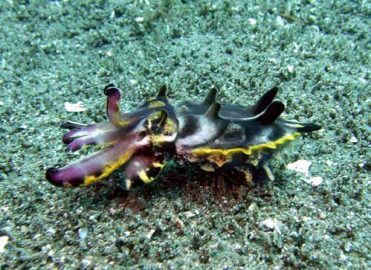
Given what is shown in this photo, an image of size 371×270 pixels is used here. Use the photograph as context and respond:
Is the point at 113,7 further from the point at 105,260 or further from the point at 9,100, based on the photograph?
the point at 105,260

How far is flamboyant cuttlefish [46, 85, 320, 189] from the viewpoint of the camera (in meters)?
2.53

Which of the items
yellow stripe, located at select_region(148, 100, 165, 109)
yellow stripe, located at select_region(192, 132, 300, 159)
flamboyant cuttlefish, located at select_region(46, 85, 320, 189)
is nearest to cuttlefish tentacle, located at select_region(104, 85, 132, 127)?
flamboyant cuttlefish, located at select_region(46, 85, 320, 189)

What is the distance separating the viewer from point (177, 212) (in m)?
2.77

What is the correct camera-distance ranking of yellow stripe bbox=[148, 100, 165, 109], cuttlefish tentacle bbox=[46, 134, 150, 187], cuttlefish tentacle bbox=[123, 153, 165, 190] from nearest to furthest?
cuttlefish tentacle bbox=[46, 134, 150, 187] < cuttlefish tentacle bbox=[123, 153, 165, 190] < yellow stripe bbox=[148, 100, 165, 109]

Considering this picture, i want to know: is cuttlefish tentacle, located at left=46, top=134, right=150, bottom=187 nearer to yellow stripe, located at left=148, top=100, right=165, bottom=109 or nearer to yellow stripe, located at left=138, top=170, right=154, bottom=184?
yellow stripe, located at left=138, top=170, right=154, bottom=184

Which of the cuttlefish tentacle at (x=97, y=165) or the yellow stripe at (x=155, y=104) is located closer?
the cuttlefish tentacle at (x=97, y=165)

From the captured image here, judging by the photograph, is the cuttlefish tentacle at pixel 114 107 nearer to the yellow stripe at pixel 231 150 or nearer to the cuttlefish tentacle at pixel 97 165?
the cuttlefish tentacle at pixel 97 165

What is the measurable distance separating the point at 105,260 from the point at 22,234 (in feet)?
1.95

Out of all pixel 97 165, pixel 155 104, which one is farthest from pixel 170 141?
pixel 97 165

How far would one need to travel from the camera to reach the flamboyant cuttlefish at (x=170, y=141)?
2.53 m

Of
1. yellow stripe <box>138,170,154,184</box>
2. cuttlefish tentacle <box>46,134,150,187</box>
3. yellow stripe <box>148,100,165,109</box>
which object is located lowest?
yellow stripe <box>138,170,154,184</box>

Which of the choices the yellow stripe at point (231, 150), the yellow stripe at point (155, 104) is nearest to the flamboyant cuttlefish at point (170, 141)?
the yellow stripe at point (231, 150)

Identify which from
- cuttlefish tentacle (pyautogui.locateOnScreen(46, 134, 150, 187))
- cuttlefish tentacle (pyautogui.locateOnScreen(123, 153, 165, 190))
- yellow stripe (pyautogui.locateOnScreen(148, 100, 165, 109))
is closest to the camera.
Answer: cuttlefish tentacle (pyautogui.locateOnScreen(46, 134, 150, 187))

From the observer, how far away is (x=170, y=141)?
2.58 m
